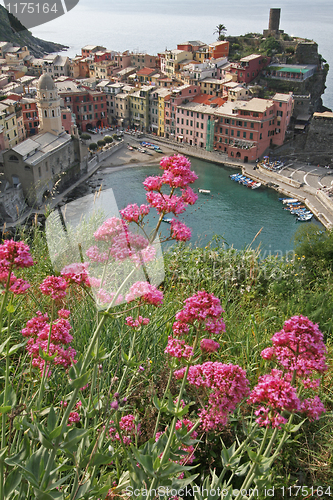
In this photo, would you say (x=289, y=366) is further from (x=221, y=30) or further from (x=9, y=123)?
(x=221, y=30)

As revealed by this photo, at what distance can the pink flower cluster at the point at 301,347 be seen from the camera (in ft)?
2.23

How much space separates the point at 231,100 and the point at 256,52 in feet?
21.7

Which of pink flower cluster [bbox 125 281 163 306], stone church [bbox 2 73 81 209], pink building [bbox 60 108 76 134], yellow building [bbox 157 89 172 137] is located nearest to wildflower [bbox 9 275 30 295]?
pink flower cluster [bbox 125 281 163 306]

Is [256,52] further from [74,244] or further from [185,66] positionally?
[74,244]

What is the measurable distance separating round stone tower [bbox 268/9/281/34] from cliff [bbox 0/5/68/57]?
13.6m

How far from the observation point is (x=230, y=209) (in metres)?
12.8

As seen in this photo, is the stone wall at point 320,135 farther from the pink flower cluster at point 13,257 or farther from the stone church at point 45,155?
the pink flower cluster at point 13,257

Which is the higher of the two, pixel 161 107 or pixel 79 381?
pixel 79 381

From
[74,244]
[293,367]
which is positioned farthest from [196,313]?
[74,244]

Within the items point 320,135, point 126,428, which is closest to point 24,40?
point 320,135

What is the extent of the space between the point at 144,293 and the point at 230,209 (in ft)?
40.4

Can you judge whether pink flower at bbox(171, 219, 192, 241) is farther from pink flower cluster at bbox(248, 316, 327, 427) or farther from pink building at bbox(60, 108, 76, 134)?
pink building at bbox(60, 108, 76, 134)

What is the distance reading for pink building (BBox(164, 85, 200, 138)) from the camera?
1748cm

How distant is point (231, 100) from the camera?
1739 cm
